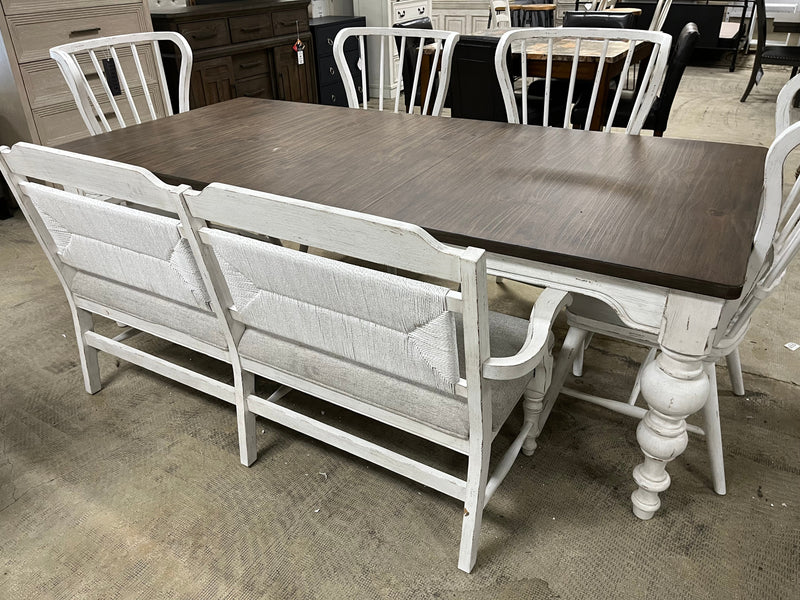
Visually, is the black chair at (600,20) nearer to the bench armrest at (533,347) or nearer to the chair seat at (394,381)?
the chair seat at (394,381)

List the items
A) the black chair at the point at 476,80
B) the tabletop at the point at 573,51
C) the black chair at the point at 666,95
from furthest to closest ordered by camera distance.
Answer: the tabletop at the point at 573,51 → the black chair at the point at 476,80 → the black chair at the point at 666,95

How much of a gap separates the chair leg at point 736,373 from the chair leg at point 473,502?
918 mm

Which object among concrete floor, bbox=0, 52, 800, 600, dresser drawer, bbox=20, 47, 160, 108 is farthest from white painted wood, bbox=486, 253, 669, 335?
dresser drawer, bbox=20, 47, 160, 108

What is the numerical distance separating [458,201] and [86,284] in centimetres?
99

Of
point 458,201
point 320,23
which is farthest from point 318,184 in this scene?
point 320,23

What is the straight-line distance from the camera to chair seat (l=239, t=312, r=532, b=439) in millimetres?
1092

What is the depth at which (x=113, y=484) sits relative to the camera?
148 centimetres

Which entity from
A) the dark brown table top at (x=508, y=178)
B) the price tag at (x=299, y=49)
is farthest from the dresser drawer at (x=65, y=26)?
the dark brown table top at (x=508, y=178)

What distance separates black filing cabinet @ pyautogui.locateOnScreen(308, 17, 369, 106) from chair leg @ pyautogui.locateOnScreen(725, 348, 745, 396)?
3.35 meters

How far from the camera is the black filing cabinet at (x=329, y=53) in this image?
14.2ft

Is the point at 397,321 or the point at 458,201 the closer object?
the point at 397,321

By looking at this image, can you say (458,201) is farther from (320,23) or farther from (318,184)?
(320,23)

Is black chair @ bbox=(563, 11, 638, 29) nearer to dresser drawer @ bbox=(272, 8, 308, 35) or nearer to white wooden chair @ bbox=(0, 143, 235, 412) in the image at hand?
dresser drawer @ bbox=(272, 8, 308, 35)

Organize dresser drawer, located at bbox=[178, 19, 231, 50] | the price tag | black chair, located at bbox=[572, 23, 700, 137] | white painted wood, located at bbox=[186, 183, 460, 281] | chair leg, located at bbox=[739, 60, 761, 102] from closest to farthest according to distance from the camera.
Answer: white painted wood, located at bbox=[186, 183, 460, 281]
black chair, located at bbox=[572, 23, 700, 137]
dresser drawer, located at bbox=[178, 19, 231, 50]
the price tag
chair leg, located at bbox=[739, 60, 761, 102]
